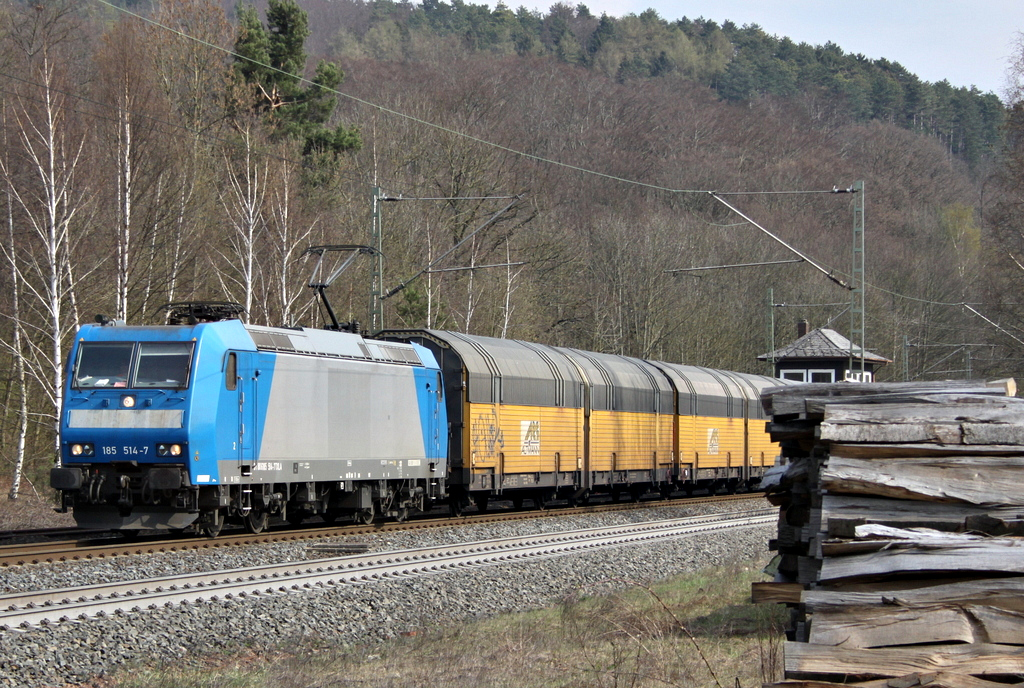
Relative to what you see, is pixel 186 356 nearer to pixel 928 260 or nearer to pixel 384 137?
pixel 384 137

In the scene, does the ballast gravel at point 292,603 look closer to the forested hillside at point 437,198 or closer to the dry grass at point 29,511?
the dry grass at point 29,511

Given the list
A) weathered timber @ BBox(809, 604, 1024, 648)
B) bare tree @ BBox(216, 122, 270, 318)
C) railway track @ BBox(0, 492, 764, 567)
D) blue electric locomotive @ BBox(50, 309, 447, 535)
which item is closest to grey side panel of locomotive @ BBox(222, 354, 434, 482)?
blue electric locomotive @ BBox(50, 309, 447, 535)

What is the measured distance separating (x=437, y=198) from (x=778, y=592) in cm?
2321

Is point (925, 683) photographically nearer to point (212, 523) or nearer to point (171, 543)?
point (171, 543)

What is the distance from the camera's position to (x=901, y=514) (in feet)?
19.7

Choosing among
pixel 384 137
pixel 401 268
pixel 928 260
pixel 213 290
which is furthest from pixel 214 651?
pixel 928 260

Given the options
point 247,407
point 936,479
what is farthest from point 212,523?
point 936,479

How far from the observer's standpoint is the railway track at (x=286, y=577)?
1023 centimetres

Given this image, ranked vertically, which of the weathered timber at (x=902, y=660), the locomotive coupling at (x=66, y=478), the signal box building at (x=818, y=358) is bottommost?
the weathered timber at (x=902, y=660)

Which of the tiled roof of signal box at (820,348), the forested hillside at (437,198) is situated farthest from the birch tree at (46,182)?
the tiled roof of signal box at (820,348)

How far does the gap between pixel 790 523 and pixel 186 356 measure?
9.84 metres

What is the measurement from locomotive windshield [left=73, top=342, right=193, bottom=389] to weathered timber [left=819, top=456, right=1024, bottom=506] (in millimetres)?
11348

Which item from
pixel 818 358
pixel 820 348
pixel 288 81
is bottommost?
pixel 818 358

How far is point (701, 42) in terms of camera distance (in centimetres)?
13150
